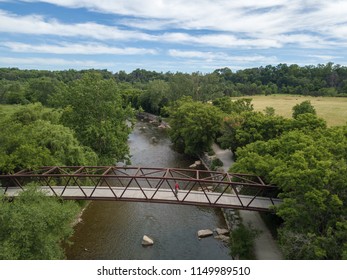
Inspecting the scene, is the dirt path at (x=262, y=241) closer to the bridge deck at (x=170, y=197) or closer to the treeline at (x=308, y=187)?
the treeline at (x=308, y=187)

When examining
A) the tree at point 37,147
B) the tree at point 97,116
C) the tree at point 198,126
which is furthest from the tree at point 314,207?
the tree at point 198,126

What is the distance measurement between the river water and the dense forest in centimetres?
354

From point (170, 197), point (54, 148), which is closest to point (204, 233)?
point (170, 197)

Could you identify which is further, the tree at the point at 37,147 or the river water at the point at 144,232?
the tree at the point at 37,147

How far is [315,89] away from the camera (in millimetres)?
117750

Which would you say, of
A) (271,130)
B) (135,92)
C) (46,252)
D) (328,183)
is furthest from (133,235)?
(135,92)

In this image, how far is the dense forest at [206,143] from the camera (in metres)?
16.7

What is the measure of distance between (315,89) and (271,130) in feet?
316

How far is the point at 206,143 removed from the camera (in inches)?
1818

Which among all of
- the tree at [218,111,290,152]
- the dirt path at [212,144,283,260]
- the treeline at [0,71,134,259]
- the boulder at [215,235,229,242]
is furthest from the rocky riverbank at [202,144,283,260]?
the treeline at [0,71,134,259]

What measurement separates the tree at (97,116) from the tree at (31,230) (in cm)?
1735

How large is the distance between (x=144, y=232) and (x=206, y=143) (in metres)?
23.6

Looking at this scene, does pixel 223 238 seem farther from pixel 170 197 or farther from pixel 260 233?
pixel 170 197

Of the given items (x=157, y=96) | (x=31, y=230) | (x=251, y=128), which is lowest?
(x=31, y=230)
